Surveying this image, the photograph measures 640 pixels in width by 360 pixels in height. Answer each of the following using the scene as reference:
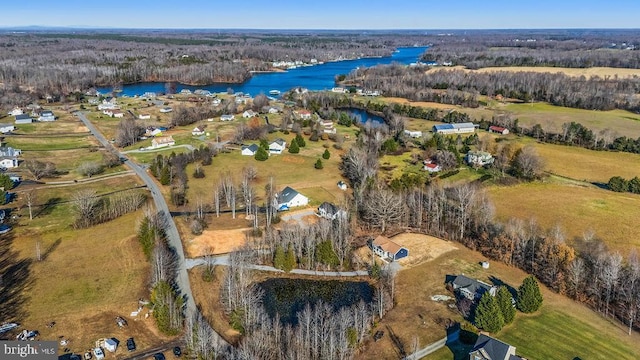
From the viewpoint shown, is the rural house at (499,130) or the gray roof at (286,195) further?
the rural house at (499,130)

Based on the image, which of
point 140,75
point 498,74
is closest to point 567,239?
point 498,74

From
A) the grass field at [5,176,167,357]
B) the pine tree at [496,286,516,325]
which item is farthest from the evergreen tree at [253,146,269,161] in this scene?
the pine tree at [496,286,516,325]

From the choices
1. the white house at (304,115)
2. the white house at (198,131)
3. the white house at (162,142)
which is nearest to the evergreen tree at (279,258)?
the white house at (162,142)

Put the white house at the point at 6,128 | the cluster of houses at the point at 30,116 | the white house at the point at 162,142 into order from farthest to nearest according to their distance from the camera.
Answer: the cluster of houses at the point at 30,116
the white house at the point at 6,128
the white house at the point at 162,142

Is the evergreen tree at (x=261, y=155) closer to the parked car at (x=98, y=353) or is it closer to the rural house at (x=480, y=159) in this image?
the rural house at (x=480, y=159)

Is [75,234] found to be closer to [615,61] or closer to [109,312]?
[109,312]

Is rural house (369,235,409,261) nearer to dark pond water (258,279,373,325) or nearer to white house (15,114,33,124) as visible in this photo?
dark pond water (258,279,373,325)
